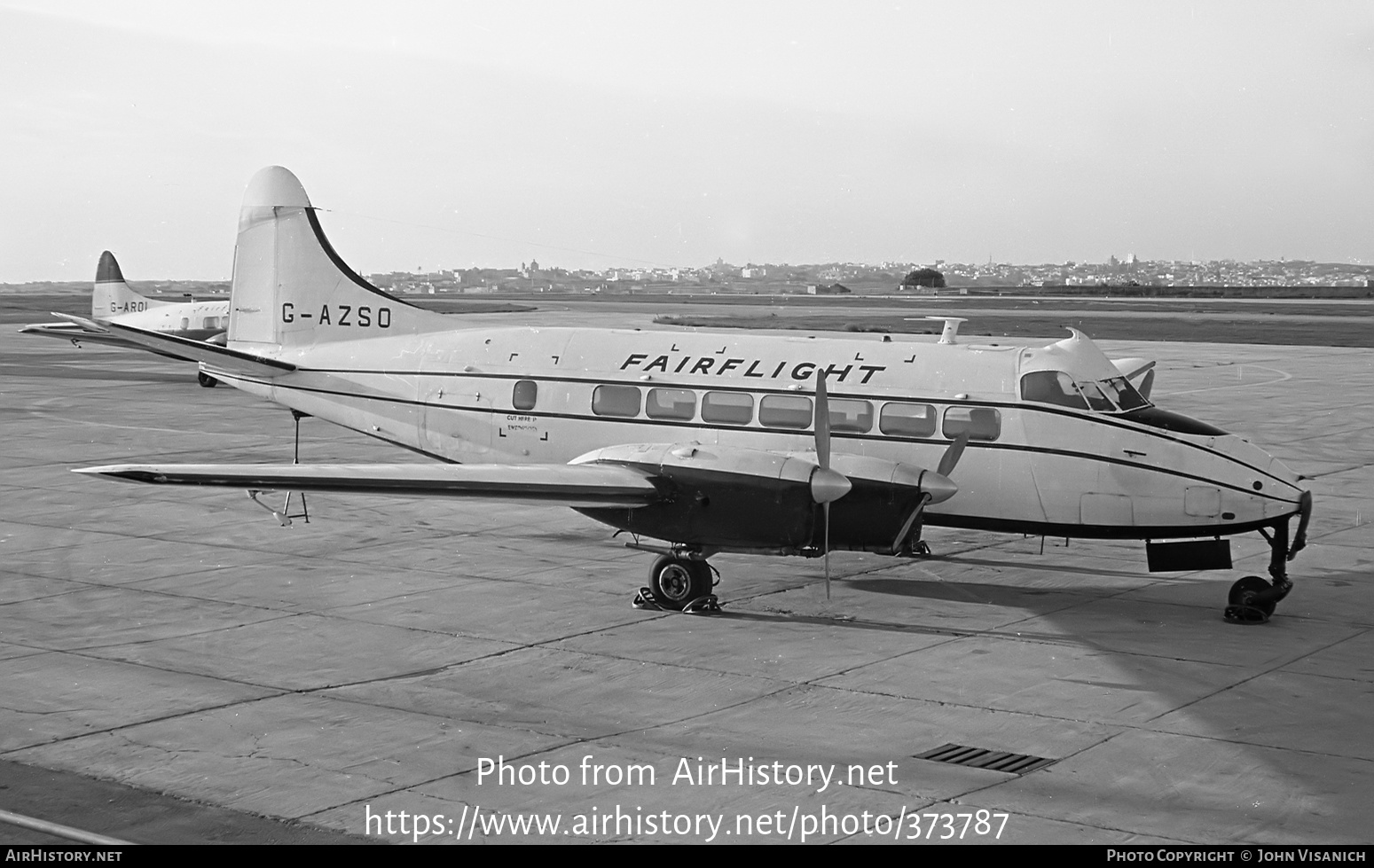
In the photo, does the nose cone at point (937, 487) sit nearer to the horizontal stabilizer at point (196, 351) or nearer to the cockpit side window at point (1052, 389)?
the cockpit side window at point (1052, 389)

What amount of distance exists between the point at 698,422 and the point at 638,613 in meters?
3.16

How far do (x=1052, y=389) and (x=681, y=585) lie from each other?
5.56m

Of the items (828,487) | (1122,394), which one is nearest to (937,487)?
(828,487)

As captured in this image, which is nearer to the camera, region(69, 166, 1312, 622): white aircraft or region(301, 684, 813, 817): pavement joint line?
region(301, 684, 813, 817): pavement joint line

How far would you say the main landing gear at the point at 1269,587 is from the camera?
52.7 ft

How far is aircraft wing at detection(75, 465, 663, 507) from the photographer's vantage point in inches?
611

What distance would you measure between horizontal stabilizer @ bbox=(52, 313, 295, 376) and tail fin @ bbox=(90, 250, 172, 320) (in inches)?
1700

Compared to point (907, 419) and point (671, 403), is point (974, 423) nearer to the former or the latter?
point (907, 419)

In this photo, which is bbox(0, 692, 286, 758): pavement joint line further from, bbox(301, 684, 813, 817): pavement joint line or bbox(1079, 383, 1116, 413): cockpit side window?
bbox(1079, 383, 1116, 413): cockpit side window

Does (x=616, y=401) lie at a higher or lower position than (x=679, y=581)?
higher

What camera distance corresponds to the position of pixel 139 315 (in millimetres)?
57625

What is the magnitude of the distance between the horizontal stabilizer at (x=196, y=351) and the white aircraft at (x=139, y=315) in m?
22.6

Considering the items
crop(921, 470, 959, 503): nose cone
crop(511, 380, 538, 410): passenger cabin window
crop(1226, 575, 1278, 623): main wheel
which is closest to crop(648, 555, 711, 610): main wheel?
crop(921, 470, 959, 503): nose cone

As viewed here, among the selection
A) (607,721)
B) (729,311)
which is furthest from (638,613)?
(729,311)
